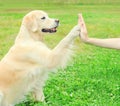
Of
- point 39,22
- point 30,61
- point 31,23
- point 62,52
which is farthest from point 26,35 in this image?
point 62,52

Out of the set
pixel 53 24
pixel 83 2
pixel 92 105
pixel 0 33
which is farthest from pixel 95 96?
pixel 83 2

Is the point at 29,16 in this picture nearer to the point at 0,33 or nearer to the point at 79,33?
the point at 79,33

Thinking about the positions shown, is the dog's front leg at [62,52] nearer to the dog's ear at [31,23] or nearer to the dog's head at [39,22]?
the dog's head at [39,22]

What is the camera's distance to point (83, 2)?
40.1m

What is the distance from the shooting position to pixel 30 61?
21.4ft

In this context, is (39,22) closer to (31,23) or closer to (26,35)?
(31,23)

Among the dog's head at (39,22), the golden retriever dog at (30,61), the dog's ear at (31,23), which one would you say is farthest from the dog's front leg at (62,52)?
the dog's ear at (31,23)

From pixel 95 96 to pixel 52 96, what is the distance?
663mm

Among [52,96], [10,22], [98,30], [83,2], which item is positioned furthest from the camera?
[83,2]

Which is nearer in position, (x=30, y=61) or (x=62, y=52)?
(x=30, y=61)

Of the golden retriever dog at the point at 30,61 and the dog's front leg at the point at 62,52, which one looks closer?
the golden retriever dog at the point at 30,61

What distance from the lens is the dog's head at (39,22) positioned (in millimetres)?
6672

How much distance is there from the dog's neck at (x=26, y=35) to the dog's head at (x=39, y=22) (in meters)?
0.05

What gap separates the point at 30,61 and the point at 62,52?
0.53 metres
